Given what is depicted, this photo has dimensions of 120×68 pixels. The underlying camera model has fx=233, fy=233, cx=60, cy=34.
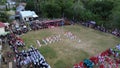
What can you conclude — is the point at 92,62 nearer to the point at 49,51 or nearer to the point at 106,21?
the point at 49,51

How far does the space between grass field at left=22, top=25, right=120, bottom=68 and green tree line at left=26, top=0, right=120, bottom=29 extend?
365 centimetres

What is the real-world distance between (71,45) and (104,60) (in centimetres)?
514

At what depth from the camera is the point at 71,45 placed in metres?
27.2

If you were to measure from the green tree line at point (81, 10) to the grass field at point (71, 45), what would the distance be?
3654 mm

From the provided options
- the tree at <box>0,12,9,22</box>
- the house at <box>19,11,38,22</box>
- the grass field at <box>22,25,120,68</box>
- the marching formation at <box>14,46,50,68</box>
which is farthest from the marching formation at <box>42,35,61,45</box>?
the tree at <box>0,12,9,22</box>

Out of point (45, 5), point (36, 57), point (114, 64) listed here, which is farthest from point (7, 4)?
point (114, 64)

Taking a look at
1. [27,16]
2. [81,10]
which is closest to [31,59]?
[27,16]

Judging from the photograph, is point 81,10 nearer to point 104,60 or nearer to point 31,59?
point 104,60

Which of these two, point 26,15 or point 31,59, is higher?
point 31,59

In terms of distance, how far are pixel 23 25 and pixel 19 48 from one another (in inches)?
317

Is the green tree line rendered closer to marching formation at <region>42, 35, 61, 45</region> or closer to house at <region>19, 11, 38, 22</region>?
house at <region>19, 11, 38, 22</region>

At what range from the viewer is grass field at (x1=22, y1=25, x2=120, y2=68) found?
2362 cm

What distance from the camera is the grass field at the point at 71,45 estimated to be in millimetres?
23625

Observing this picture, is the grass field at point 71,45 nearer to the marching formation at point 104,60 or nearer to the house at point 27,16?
the marching formation at point 104,60
